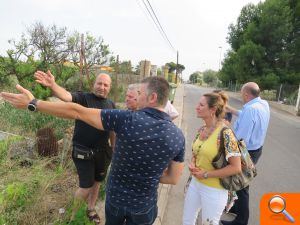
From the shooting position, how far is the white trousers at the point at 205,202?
3.25m

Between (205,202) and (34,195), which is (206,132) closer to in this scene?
(205,202)

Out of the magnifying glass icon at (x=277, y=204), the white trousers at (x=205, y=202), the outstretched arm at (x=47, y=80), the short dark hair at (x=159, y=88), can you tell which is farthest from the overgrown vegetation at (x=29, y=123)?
the magnifying glass icon at (x=277, y=204)

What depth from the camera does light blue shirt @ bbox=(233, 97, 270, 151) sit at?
4.23 meters

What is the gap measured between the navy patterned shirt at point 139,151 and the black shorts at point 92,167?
4.54 ft

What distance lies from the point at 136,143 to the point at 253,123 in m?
2.35

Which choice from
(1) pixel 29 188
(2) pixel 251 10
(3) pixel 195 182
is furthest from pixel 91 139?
(2) pixel 251 10

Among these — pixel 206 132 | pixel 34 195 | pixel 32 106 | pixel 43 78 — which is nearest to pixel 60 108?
pixel 32 106

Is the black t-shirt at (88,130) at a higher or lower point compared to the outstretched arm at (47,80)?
lower

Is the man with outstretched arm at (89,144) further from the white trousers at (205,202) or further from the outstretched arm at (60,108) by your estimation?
the outstretched arm at (60,108)

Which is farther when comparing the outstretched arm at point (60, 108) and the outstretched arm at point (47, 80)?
the outstretched arm at point (47, 80)

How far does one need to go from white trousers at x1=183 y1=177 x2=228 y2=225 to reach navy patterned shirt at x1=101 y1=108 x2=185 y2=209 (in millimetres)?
842

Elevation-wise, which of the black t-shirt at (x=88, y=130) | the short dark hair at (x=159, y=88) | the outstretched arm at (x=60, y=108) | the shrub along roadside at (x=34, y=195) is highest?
the short dark hair at (x=159, y=88)

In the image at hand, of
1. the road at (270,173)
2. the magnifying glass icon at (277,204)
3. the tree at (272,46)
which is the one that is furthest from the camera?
the tree at (272,46)

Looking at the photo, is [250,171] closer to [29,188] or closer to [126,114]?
[126,114]
